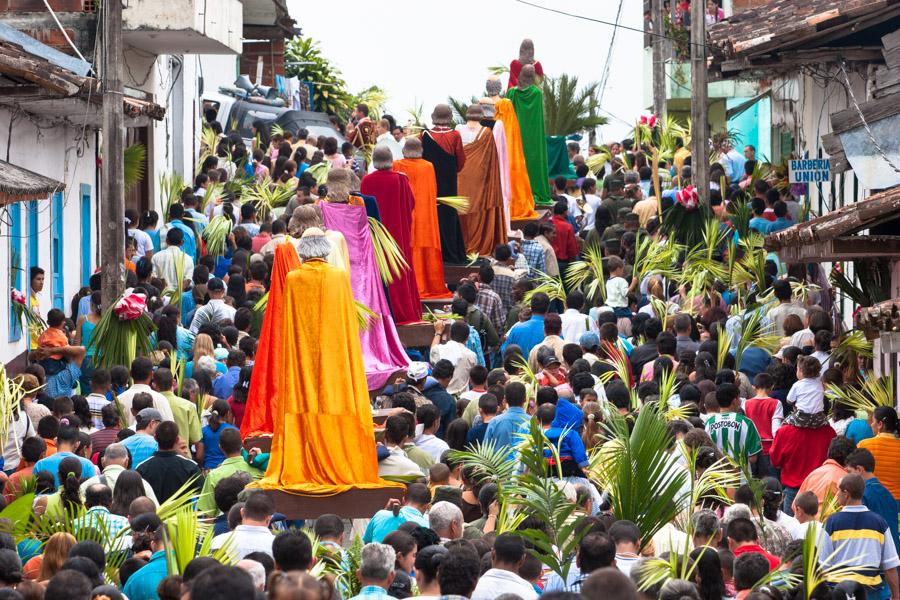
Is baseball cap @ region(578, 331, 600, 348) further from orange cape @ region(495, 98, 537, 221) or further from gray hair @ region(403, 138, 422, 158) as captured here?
orange cape @ region(495, 98, 537, 221)

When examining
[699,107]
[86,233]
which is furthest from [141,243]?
[699,107]

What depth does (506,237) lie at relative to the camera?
21781 millimetres

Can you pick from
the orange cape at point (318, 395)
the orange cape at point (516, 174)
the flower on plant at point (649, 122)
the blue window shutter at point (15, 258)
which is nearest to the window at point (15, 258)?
the blue window shutter at point (15, 258)

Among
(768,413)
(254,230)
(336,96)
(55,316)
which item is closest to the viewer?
(768,413)

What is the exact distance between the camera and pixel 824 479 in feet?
38.1

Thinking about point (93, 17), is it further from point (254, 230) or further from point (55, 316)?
point (55, 316)

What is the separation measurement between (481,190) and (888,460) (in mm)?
9935

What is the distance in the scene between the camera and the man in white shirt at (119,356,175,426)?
13.0m

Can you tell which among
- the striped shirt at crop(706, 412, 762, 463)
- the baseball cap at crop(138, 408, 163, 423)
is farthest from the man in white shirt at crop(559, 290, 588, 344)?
the baseball cap at crop(138, 408, 163, 423)

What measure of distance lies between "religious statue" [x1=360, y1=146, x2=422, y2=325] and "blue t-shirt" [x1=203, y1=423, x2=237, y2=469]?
421 cm

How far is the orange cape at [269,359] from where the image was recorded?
13.0 meters

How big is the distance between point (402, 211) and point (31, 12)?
718 centimetres

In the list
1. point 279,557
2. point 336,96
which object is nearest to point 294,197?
point 279,557

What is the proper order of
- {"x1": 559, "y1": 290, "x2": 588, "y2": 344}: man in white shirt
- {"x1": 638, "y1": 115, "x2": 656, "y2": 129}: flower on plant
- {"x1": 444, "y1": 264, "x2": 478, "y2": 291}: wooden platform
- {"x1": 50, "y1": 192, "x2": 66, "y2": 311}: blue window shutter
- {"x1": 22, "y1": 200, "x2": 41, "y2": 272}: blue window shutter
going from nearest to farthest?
1. {"x1": 559, "y1": 290, "x2": 588, "y2": 344}: man in white shirt
2. {"x1": 22, "y1": 200, "x2": 41, "y2": 272}: blue window shutter
3. {"x1": 444, "y1": 264, "x2": 478, "y2": 291}: wooden platform
4. {"x1": 50, "y1": 192, "x2": 66, "y2": 311}: blue window shutter
5. {"x1": 638, "y1": 115, "x2": 656, "y2": 129}: flower on plant
